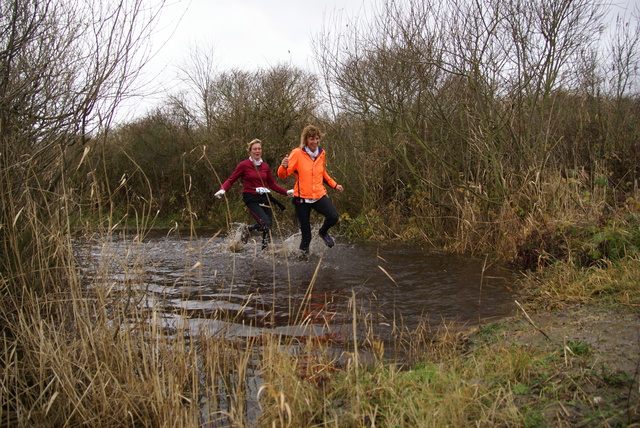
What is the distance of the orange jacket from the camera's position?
26.0 ft

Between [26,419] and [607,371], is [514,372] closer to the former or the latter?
[607,371]

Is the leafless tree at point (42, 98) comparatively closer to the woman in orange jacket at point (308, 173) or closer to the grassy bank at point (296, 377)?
the grassy bank at point (296, 377)

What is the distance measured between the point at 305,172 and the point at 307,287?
2.04m

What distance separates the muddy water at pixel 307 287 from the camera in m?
3.84

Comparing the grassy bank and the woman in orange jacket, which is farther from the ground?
the woman in orange jacket

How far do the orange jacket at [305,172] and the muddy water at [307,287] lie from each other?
112 centimetres

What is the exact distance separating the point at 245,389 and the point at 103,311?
100 centimetres

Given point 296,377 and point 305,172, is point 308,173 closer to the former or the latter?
point 305,172

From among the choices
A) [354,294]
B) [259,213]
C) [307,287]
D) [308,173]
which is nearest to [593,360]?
[354,294]

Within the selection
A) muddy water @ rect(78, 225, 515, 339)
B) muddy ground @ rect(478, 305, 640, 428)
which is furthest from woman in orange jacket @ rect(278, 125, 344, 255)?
muddy ground @ rect(478, 305, 640, 428)

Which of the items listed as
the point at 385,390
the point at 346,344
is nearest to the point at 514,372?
the point at 385,390

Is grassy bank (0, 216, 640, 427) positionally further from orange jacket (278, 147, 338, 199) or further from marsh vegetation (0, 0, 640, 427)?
orange jacket (278, 147, 338, 199)

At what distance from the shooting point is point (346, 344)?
13.4ft

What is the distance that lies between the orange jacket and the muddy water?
1.12 m
